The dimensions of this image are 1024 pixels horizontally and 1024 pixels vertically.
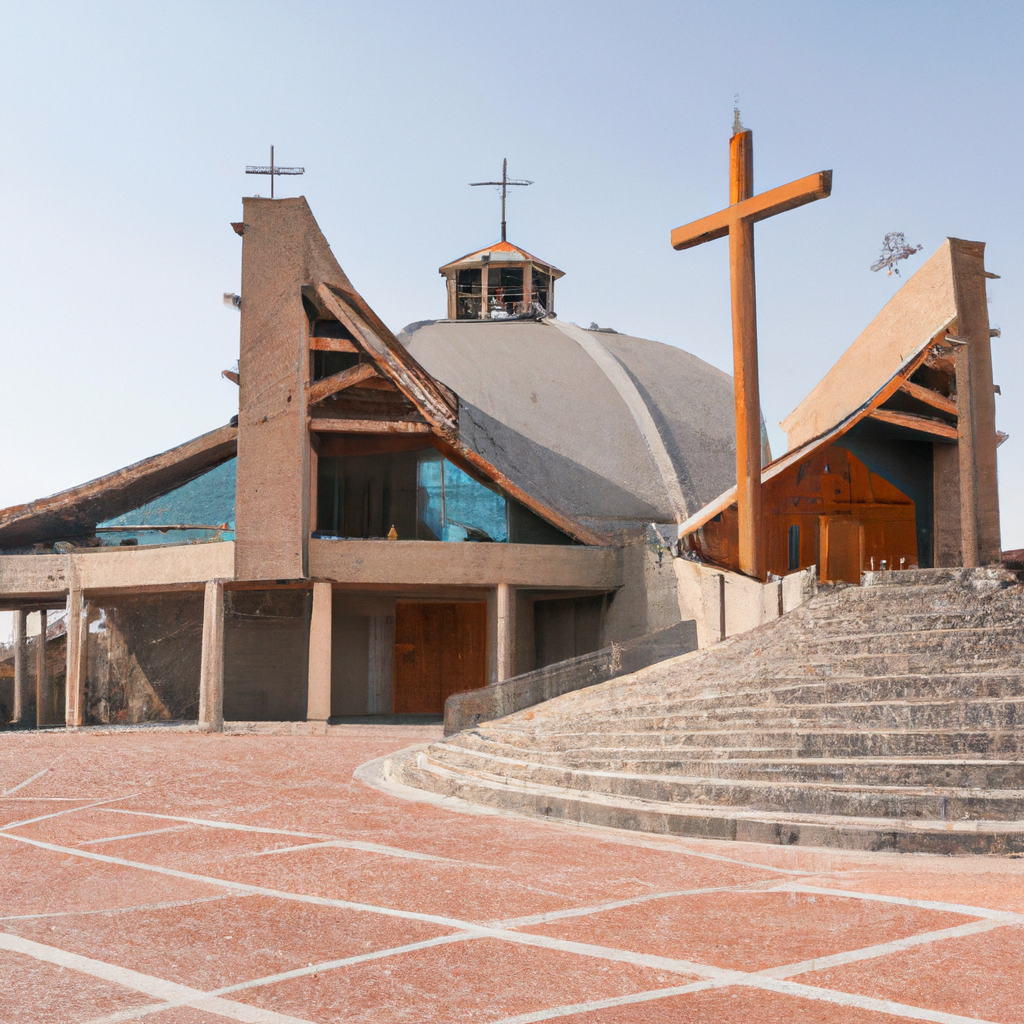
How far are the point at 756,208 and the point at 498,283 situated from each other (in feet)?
54.3

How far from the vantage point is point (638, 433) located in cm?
2333

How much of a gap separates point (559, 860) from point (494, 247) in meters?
25.3

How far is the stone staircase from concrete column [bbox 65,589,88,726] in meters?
9.48

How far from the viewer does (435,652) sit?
22.5m

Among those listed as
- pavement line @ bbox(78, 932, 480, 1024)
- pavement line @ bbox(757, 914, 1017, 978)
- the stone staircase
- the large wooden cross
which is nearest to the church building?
the large wooden cross

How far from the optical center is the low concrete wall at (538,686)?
488 inches

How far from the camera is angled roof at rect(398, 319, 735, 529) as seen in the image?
21609 millimetres

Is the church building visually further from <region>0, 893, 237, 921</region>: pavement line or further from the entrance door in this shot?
<region>0, 893, 237, 921</region>: pavement line

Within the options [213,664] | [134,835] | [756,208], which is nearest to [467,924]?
[134,835]

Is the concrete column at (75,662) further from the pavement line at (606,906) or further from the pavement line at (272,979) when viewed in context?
the pavement line at (272,979)

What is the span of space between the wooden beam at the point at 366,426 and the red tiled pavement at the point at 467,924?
9.56 m

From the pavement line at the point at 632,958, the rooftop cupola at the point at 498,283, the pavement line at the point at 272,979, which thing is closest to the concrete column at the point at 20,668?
the rooftop cupola at the point at 498,283

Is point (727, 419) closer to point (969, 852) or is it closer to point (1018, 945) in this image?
point (969, 852)

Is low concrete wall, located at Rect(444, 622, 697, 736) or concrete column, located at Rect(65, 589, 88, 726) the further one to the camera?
concrete column, located at Rect(65, 589, 88, 726)
